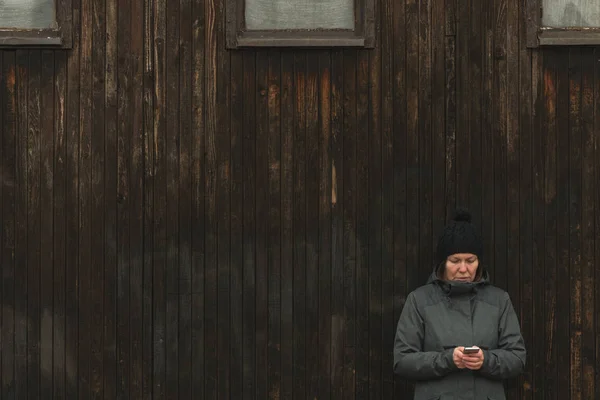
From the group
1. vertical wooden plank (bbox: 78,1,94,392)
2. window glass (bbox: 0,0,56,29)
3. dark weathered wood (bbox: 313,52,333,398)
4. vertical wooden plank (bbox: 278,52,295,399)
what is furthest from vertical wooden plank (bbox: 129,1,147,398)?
dark weathered wood (bbox: 313,52,333,398)

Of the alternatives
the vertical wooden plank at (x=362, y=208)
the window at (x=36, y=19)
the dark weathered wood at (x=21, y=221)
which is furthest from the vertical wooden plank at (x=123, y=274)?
the vertical wooden plank at (x=362, y=208)

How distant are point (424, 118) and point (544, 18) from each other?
41.8 inches

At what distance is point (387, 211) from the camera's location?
233 inches

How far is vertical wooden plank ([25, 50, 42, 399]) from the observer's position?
5.90 metres

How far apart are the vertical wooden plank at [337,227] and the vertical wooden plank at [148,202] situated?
1.21 metres

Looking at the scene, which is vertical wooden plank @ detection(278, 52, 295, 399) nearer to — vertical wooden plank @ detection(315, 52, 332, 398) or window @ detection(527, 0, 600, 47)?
vertical wooden plank @ detection(315, 52, 332, 398)

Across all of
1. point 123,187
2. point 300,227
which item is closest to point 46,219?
point 123,187

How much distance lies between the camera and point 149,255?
19.4 feet

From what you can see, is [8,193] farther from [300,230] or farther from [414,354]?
[414,354]

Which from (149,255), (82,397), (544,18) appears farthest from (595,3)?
(82,397)

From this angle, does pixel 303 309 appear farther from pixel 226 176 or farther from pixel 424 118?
pixel 424 118

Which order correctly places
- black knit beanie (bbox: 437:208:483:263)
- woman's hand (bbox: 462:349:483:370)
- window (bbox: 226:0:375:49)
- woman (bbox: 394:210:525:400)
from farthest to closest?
window (bbox: 226:0:375:49) < black knit beanie (bbox: 437:208:483:263) < woman (bbox: 394:210:525:400) < woman's hand (bbox: 462:349:483:370)

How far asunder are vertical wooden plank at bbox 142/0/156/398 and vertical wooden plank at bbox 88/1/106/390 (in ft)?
0.92

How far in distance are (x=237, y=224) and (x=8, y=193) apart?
60.8 inches
